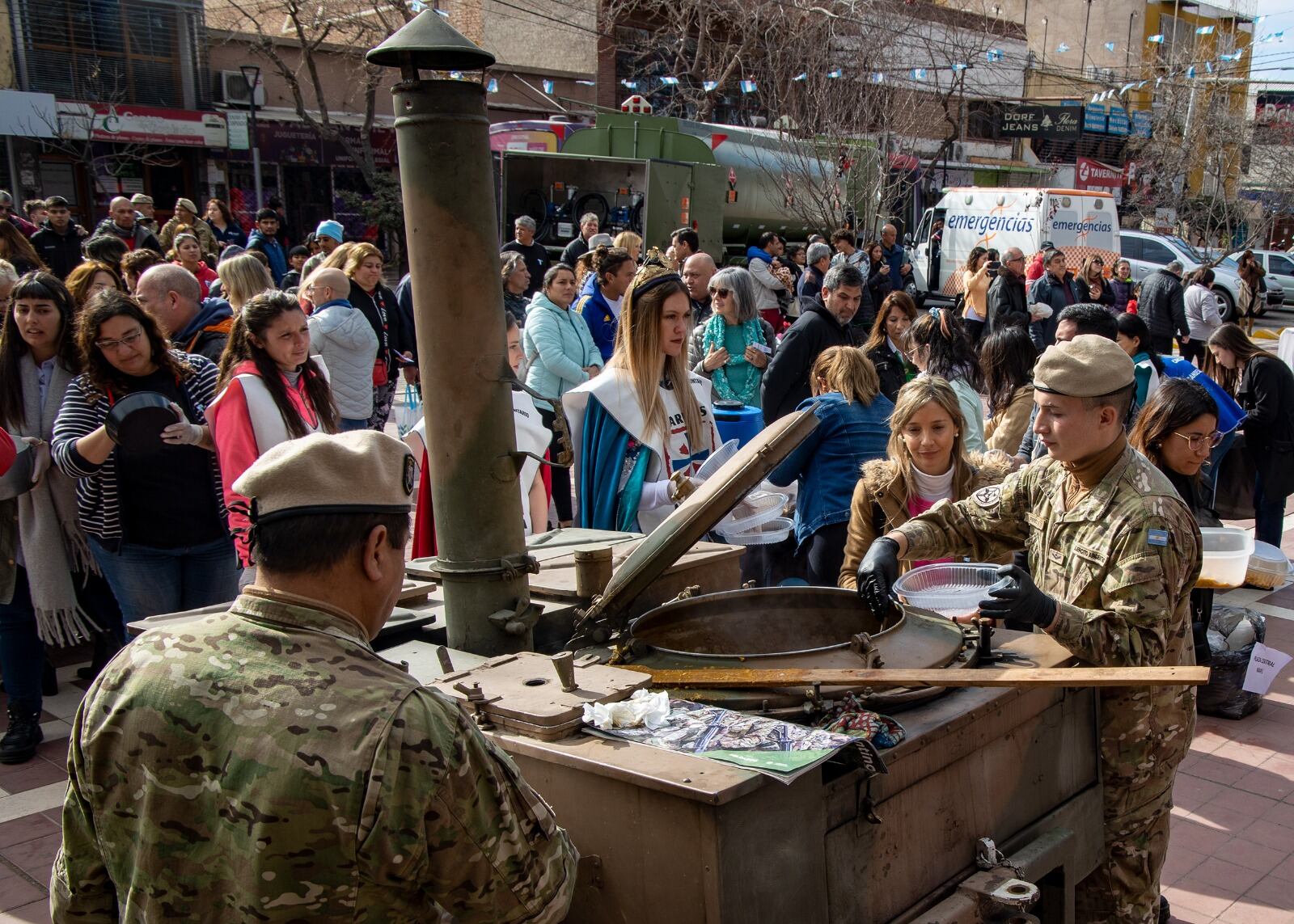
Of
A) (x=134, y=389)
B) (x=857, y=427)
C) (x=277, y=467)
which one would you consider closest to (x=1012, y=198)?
(x=857, y=427)

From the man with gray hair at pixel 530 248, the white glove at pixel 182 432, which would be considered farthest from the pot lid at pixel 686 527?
the man with gray hair at pixel 530 248

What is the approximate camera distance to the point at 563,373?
7180 millimetres

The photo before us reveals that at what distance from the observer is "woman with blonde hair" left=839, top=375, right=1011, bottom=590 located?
4.17m

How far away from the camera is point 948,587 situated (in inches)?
132

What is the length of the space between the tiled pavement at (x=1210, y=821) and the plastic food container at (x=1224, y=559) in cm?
Result: 78

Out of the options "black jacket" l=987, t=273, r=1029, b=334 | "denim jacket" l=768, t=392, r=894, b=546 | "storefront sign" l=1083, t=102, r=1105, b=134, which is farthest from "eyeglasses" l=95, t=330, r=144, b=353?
"storefront sign" l=1083, t=102, r=1105, b=134

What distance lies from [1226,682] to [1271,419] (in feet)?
7.01

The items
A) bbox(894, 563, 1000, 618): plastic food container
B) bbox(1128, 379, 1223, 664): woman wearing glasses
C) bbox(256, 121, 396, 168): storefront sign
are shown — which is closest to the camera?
bbox(894, 563, 1000, 618): plastic food container

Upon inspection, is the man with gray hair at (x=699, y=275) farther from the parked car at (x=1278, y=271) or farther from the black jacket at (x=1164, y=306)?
the parked car at (x=1278, y=271)

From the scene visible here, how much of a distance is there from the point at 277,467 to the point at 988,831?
1.87 m

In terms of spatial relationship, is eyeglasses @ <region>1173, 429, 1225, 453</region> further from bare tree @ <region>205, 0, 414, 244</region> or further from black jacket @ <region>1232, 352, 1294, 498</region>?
bare tree @ <region>205, 0, 414, 244</region>

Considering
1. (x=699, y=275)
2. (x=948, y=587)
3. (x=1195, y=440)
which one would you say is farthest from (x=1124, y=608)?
(x=699, y=275)

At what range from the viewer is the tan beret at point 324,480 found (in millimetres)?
1724

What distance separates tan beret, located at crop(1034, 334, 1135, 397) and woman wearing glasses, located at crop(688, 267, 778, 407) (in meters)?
4.39
